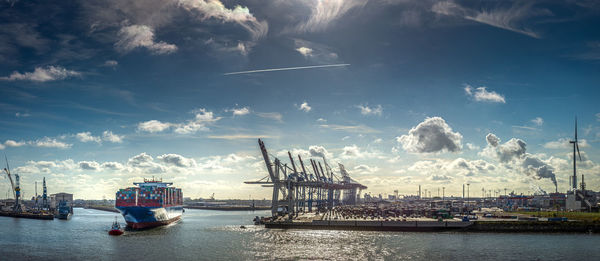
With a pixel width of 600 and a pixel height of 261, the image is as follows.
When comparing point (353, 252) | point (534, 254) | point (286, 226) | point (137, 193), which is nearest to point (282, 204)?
point (286, 226)

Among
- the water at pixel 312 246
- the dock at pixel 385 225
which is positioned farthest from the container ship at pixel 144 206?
the dock at pixel 385 225

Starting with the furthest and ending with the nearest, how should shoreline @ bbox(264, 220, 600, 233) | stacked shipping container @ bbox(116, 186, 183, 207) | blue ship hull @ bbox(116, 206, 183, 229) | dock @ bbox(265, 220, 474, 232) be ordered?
stacked shipping container @ bbox(116, 186, 183, 207), blue ship hull @ bbox(116, 206, 183, 229), dock @ bbox(265, 220, 474, 232), shoreline @ bbox(264, 220, 600, 233)

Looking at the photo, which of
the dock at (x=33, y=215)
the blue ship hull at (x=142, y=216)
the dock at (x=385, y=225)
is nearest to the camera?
the dock at (x=385, y=225)

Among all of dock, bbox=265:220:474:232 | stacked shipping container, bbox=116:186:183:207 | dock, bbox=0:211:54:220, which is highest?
stacked shipping container, bbox=116:186:183:207

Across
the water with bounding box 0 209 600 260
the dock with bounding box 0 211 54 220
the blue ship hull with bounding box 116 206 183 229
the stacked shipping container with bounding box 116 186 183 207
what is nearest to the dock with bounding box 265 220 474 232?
the water with bounding box 0 209 600 260

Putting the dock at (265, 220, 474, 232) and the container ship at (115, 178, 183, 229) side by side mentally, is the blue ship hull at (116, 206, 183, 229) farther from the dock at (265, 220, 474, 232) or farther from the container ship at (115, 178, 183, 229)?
the dock at (265, 220, 474, 232)

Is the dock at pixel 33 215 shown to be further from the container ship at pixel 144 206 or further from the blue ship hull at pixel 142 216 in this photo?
the blue ship hull at pixel 142 216

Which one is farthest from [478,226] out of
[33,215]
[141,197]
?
[33,215]
